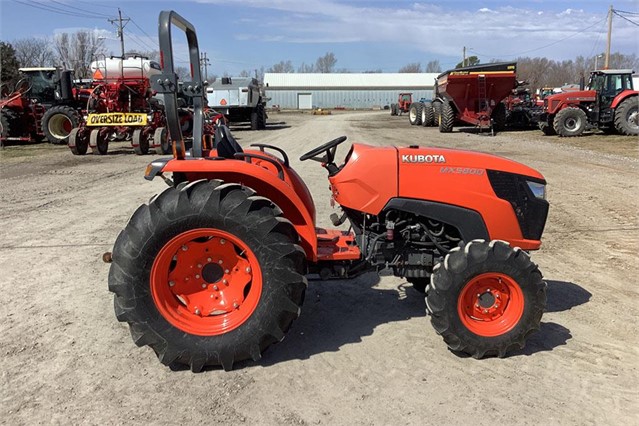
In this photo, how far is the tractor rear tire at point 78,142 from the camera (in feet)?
45.2

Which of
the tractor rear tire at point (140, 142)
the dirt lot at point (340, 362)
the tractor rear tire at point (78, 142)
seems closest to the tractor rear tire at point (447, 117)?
the tractor rear tire at point (140, 142)

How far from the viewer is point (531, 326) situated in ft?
10.4

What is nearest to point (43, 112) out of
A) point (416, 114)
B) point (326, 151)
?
point (326, 151)

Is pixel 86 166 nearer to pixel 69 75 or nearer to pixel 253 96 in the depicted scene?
pixel 69 75

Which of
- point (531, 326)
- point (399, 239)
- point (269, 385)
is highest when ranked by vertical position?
point (399, 239)

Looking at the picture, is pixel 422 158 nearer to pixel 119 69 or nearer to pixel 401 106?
pixel 119 69

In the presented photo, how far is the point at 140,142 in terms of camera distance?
14070mm

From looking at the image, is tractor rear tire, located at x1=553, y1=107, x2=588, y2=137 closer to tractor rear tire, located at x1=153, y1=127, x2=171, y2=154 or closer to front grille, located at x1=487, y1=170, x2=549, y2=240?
tractor rear tire, located at x1=153, y1=127, x2=171, y2=154

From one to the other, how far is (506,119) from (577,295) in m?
19.2

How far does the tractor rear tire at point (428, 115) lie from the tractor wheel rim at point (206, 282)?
23.4 m

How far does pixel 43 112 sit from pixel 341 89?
62.7 m

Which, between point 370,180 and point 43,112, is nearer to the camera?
point 370,180

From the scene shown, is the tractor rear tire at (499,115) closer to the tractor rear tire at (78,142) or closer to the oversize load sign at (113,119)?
the oversize load sign at (113,119)

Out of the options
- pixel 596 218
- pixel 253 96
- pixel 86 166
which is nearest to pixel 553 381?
pixel 596 218
